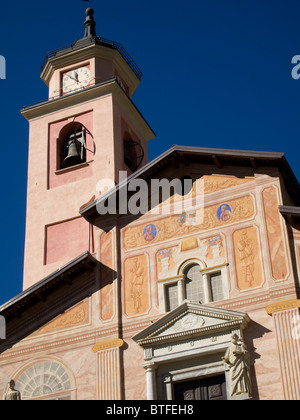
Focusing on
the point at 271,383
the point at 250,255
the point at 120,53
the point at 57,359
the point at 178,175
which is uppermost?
the point at 120,53

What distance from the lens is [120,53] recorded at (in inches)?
1576

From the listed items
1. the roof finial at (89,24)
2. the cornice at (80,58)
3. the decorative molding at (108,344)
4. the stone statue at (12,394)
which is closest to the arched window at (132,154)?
the cornice at (80,58)

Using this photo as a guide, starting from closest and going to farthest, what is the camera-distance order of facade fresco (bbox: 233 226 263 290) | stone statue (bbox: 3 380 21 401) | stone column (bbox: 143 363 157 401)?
stone column (bbox: 143 363 157 401), facade fresco (bbox: 233 226 263 290), stone statue (bbox: 3 380 21 401)

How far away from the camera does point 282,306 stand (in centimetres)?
2284

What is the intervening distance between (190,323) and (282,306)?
284cm

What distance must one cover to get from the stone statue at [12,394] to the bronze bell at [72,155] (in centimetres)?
1246

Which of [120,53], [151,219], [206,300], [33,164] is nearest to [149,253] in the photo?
[151,219]

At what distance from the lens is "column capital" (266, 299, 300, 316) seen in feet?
74.4

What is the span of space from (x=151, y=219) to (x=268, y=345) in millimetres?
6316

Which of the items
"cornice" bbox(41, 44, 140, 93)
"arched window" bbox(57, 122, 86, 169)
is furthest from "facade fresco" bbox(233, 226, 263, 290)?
"cornice" bbox(41, 44, 140, 93)

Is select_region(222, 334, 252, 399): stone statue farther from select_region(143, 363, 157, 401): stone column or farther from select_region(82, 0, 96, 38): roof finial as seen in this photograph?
select_region(82, 0, 96, 38): roof finial

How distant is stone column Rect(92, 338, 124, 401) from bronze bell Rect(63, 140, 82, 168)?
1185cm

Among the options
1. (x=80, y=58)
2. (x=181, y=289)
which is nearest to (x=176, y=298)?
(x=181, y=289)

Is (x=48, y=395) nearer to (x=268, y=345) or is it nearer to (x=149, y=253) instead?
(x=149, y=253)
